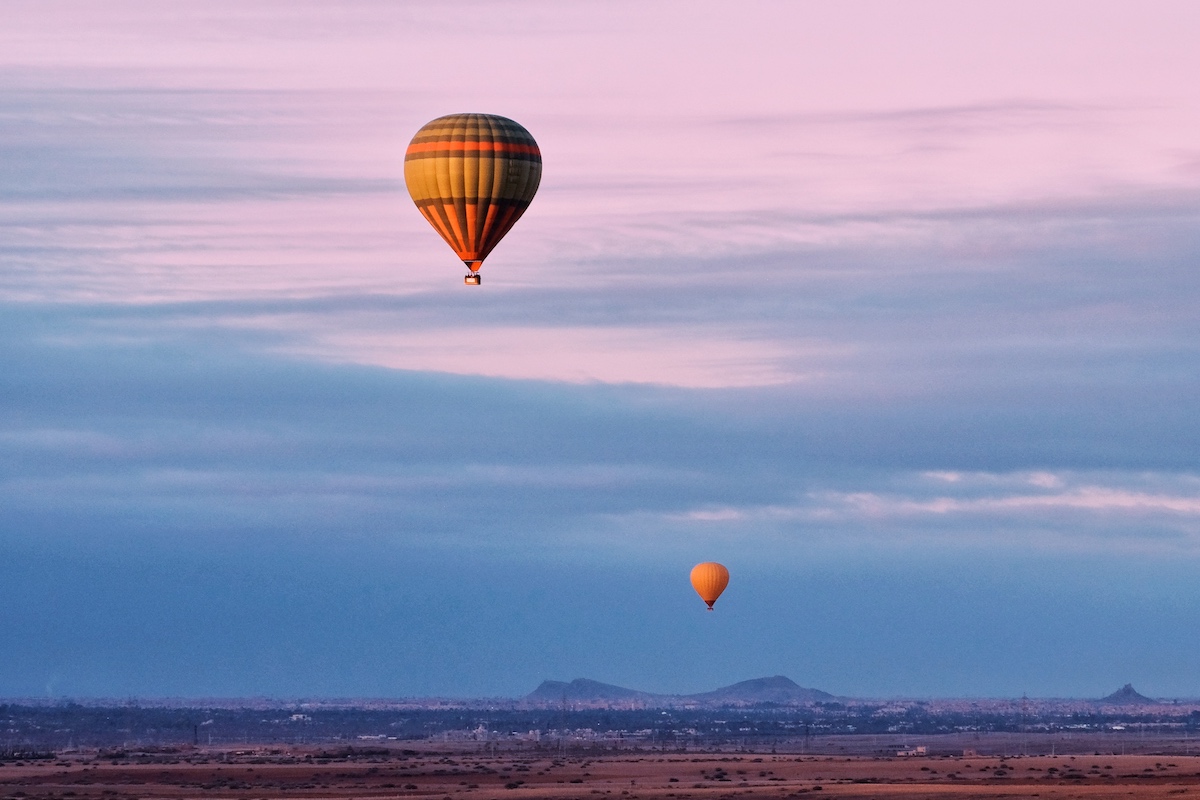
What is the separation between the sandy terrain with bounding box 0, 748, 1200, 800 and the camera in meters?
118

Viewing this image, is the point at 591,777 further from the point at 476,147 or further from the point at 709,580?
the point at 476,147

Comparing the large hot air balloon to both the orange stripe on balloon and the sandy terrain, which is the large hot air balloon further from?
the sandy terrain

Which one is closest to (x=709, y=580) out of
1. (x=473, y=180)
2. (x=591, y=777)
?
(x=591, y=777)

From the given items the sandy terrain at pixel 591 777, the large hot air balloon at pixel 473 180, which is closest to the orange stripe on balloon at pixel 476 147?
the large hot air balloon at pixel 473 180

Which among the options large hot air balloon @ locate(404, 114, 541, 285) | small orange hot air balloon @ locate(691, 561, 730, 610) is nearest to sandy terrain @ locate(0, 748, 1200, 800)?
small orange hot air balloon @ locate(691, 561, 730, 610)

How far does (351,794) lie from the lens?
382 feet

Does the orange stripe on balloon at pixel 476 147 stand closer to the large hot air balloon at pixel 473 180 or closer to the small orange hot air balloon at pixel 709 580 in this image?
the large hot air balloon at pixel 473 180

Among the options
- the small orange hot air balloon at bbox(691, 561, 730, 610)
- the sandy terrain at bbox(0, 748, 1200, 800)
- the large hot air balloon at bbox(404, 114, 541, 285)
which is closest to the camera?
the large hot air balloon at bbox(404, 114, 541, 285)

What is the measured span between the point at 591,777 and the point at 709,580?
16837mm

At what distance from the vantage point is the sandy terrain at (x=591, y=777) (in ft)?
385

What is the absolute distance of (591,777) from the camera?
460 feet

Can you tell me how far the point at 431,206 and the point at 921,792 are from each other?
55.4m

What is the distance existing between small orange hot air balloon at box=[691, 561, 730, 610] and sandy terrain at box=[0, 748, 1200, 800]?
13191 millimetres

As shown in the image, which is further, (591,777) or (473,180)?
(591,777)
